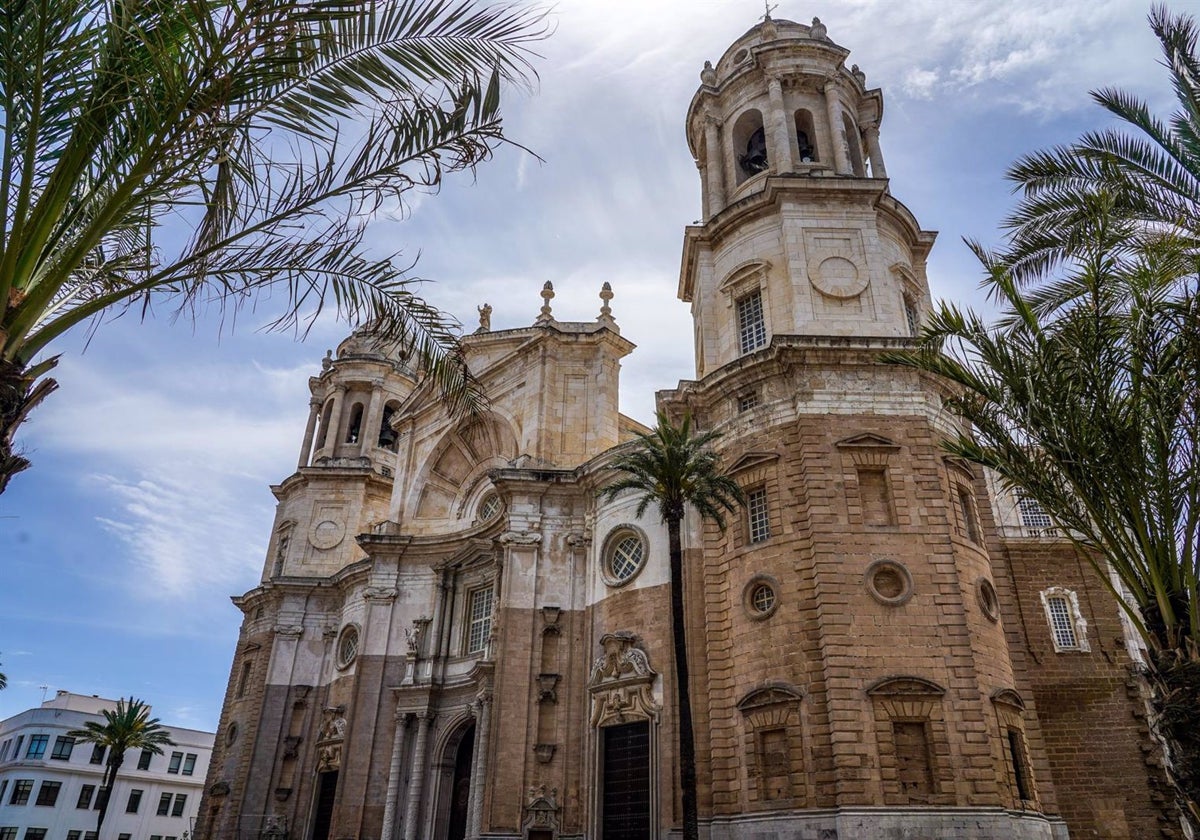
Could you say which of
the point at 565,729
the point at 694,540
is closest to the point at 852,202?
the point at 694,540

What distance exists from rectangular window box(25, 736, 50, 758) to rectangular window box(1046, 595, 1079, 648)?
64.1m

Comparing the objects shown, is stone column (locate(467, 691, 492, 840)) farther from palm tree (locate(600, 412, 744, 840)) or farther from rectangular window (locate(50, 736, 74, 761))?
rectangular window (locate(50, 736, 74, 761))

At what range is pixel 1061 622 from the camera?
1062 inches

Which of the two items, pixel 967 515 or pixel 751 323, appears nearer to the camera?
pixel 967 515

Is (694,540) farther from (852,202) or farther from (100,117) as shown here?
(100,117)

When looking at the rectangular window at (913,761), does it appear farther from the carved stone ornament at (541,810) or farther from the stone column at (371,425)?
the stone column at (371,425)

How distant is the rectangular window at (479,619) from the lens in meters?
30.7

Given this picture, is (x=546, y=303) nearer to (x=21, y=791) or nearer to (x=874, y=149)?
(x=874, y=149)

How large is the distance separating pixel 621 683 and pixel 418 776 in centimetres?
954

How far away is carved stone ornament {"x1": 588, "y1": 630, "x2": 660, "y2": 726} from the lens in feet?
77.3

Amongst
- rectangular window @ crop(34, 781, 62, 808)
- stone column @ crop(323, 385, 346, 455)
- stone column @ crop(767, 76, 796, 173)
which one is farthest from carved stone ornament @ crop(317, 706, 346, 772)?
rectangular window @ crop(34, 781, 62, 808)

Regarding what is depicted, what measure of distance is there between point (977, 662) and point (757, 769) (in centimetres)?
545

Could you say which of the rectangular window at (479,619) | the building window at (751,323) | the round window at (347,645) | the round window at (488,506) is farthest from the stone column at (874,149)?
the round window at (347,645)

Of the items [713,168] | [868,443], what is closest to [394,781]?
[868,443]
